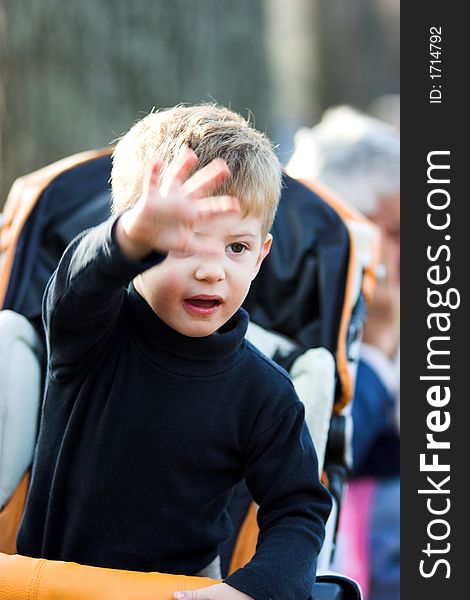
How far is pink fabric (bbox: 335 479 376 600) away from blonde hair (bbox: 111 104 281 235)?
2.04 metres

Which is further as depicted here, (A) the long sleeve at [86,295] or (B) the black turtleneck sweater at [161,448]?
(B) the black turtleneck sweater at [161,448]

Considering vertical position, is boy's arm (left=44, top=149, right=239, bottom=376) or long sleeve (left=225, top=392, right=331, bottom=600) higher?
boy's arm (left=44, top=149, right=239, bottom=376)

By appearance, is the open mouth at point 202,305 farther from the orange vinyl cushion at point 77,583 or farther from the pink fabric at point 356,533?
the pink fabric at point 356,533

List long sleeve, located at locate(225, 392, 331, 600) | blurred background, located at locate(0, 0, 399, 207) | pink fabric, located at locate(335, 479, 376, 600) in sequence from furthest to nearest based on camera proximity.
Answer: blurred background, located at locate(0, 0, 399, 207), pink fabric, located at locate(335, 479, 376, 600), long sleeve, located at locate(225, 392, 331, 600)

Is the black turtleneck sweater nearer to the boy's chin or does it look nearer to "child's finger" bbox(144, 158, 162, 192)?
the boy's chin

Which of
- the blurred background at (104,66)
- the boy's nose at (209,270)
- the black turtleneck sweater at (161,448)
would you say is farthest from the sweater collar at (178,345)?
the blurred background at (104,66)

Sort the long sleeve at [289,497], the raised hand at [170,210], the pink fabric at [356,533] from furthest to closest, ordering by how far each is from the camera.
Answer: the pink fabric at [356,533]
the long sleeve at [289,497]
the raised hand at [170,210]

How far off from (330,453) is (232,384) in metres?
0.77

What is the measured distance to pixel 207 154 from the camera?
186 centimetres

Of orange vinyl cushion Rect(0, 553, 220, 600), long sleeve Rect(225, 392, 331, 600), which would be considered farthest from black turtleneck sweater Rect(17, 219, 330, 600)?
orange vinyl cushion Rect(0, 553, 220, 600)

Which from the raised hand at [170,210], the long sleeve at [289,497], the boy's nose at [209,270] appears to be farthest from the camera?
the long sleeve at [289,497]

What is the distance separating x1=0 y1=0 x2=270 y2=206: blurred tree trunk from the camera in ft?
15.0

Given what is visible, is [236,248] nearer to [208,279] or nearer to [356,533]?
[208,279]

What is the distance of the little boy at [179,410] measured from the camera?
1.83 meters
